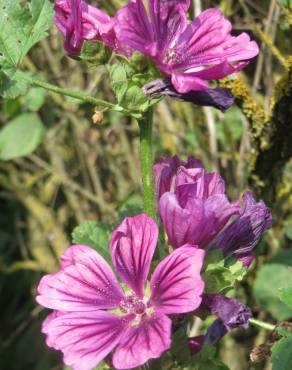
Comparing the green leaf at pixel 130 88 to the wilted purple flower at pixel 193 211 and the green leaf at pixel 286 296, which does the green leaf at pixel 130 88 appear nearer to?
the wilted purple flower at pixel 193 211

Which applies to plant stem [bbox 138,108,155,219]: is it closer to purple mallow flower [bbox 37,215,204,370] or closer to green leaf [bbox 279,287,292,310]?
purple mallow flower [bbox 37,215,204,370]

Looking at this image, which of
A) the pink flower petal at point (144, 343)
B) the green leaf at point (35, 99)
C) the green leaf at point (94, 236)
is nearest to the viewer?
the pink flower petal at point (144, 343)

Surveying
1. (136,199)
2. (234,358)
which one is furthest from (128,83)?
(234,358)

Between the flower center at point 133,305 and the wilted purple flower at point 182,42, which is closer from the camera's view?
the wilted purple flower at point 182,42

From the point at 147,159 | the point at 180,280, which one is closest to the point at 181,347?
the point at 180,280

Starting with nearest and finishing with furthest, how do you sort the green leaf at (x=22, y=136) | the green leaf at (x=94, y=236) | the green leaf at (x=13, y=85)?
1. the green leaf at (x=13, y=85)
2. the green leaf at (x=94, y=236)
3. the green leaf at (x=22, y=136)

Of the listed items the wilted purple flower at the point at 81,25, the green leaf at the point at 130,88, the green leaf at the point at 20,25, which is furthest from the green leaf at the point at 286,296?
the green leaf at the point at 20,25

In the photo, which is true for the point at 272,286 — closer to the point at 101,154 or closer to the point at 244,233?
the point at 244,233

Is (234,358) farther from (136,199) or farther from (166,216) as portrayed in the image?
(166,216)

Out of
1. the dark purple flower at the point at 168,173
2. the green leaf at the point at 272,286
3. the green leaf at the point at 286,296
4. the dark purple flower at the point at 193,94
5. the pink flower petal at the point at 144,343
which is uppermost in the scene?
the dark purple flower at the point at 193,94
